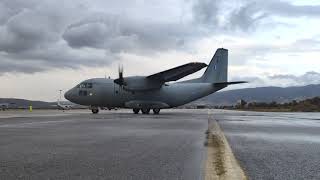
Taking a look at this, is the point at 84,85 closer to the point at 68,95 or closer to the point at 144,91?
the point at 68,95

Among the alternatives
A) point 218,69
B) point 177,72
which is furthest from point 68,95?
point 218,69

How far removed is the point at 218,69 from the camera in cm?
4375

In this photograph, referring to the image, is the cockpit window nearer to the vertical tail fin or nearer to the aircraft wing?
the aircraft wing

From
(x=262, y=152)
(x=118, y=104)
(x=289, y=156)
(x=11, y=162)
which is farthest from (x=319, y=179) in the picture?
(x=118, y=104)

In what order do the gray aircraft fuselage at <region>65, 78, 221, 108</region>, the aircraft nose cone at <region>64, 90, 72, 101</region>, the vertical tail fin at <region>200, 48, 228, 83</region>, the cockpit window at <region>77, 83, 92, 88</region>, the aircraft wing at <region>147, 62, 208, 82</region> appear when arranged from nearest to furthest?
the aircraft wing at <region>147, 62, 208, 82</region>, the gray aircraft fuselage at <region>65, 78, 221, 108</region>, the cockpit window at <region>77, 83, 92, 88</region>, the aircraft nose cone at <region>64, 90, 72, 101</region>, the vertical tail fin at <region>200, 48, 228, 83</region>

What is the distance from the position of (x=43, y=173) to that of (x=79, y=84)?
35.2 metres

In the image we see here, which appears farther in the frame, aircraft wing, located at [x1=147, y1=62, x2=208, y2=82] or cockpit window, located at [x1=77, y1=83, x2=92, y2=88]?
cockpit window, located at [x1=77, y1=83, x2=92, y2=88]

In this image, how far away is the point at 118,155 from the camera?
311 inches

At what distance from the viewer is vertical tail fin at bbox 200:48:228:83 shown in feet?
143

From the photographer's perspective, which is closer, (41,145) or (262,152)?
(262,152)

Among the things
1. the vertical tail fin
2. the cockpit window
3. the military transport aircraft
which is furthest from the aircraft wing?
the cockpit window

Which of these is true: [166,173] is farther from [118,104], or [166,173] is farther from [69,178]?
[118,104]

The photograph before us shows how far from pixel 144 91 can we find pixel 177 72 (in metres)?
3.24

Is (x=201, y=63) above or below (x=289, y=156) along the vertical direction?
above
